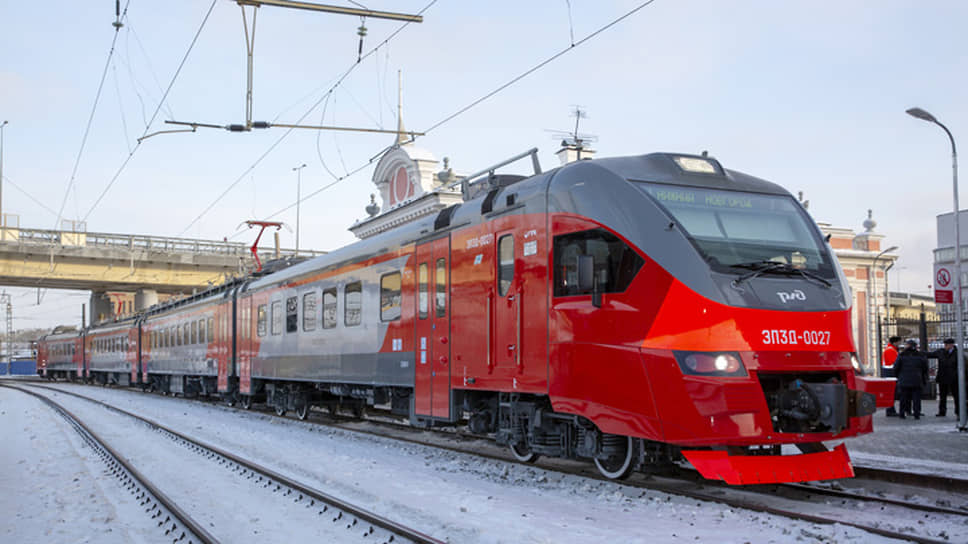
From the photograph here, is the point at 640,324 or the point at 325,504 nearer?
the point at 640,324

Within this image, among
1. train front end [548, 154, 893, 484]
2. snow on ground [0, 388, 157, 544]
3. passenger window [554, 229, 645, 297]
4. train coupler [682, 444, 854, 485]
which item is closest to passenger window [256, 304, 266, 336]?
snow on ground [0, 388, 157, 544]

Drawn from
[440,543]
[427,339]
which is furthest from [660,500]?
[427,339]

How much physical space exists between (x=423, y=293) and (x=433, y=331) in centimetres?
67

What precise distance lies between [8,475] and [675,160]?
9.49 metres

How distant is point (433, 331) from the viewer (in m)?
11.9

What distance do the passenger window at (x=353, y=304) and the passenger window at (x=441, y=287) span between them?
9.87 feet

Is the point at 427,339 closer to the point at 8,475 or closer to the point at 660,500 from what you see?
the point at 660,500

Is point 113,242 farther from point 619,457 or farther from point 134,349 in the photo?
point 619,457

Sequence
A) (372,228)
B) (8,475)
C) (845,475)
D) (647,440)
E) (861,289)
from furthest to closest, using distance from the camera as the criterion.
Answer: (861,289), (372,228), (8,475), (647,440), (845,475)

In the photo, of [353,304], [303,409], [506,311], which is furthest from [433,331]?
[303,409]

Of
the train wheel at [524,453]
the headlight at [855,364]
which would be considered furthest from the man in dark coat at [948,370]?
the train wheel at [524,453]

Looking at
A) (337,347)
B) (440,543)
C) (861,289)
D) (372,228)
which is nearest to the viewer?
(440,543)

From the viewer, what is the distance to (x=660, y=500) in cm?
819

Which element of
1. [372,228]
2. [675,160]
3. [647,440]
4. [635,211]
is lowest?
[647,440]
